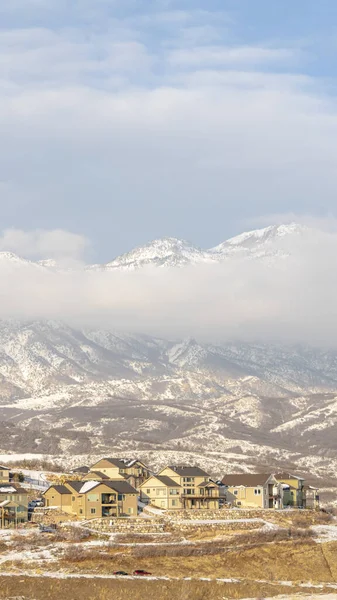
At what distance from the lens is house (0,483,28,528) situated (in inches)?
4594

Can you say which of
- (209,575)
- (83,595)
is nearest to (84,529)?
(209,575)

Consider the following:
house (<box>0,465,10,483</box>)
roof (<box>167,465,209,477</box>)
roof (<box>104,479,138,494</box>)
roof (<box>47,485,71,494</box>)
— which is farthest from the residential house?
house (<box>0,465,10,483</box>)

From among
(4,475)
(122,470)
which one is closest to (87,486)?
(4,475)

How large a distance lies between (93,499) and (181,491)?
64.3 feet

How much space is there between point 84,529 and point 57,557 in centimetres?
1496

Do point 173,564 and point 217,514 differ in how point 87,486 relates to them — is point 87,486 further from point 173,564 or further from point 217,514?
point 173,564

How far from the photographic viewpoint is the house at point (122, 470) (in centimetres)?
15200

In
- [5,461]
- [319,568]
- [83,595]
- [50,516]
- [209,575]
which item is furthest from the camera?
[5,461]

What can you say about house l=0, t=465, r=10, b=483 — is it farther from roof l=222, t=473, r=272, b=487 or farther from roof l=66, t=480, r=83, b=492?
roof l=222, t=473, r=272, b=487

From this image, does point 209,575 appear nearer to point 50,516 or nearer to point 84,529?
point 84,529

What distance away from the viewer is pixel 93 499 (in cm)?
12581

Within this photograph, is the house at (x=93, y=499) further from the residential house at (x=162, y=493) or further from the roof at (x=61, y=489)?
the residential house at (x=162, y=493)

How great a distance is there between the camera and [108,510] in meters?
127

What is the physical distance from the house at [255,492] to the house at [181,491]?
10.7ft
